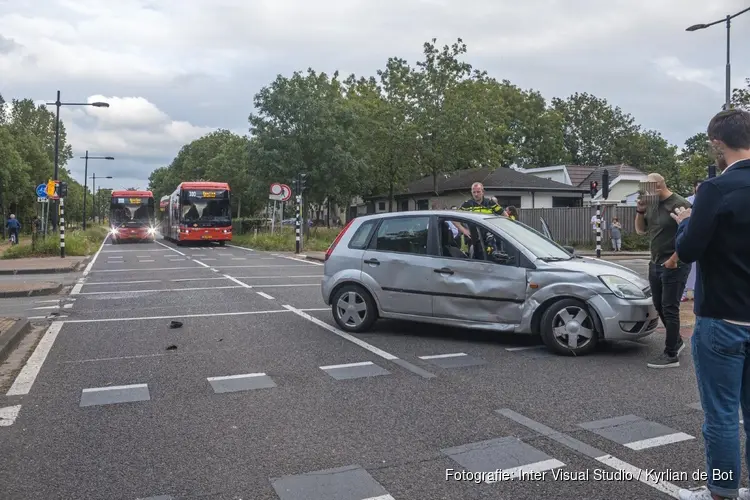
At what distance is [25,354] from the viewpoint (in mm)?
7406

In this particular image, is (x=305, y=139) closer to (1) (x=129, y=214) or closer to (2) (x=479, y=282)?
(1) (x=129, y=214)

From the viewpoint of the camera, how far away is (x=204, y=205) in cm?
3531

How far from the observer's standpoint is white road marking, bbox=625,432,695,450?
4.26m

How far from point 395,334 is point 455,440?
12.9 feet

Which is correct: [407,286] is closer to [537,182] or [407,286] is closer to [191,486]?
[191,486]

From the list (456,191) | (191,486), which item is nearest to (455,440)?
(191,486)

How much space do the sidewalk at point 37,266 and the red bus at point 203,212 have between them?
12110mm

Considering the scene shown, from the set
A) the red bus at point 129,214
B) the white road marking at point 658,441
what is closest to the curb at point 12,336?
the white road marking at point 658,441

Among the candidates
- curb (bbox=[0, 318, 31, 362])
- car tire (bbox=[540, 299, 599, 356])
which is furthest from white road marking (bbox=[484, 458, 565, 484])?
A: curb (bbox=[0, 318, 31, 362])

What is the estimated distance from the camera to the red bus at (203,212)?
35.1 metres

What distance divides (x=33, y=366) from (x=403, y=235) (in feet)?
14.3

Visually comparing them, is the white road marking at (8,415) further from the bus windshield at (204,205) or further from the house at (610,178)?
the house at (610,178)

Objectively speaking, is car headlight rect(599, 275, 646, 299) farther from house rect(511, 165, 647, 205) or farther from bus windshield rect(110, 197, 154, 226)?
bus windshield rect(110, 197, 154, 226)

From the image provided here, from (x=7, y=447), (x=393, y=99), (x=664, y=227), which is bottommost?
(x=7, y=447)
